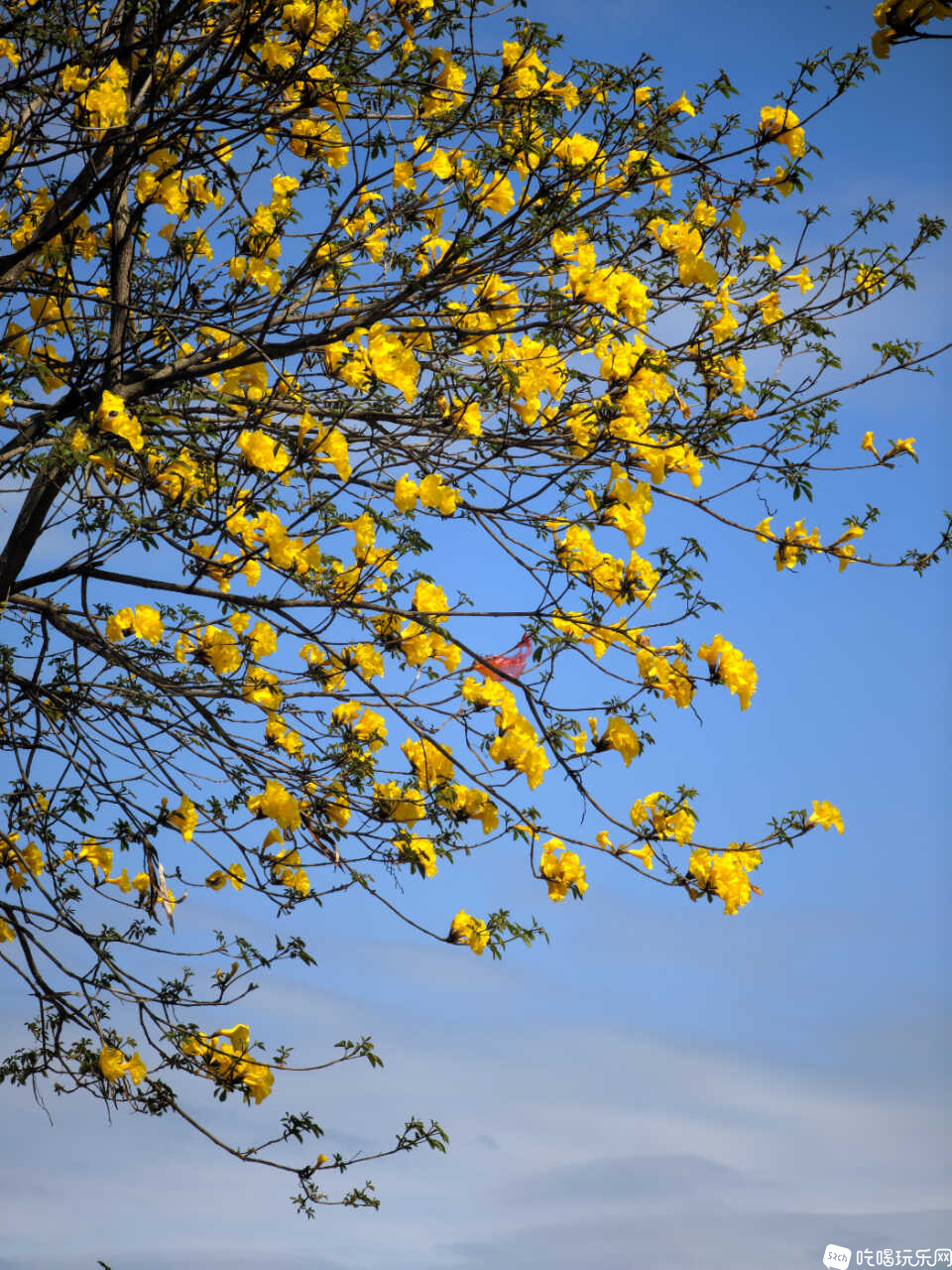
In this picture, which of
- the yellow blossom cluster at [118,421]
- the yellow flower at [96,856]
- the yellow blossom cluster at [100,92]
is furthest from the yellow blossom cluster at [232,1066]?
the yellow blossom cluster at [100,92]

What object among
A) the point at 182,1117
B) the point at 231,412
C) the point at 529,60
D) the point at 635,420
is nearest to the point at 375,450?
the point at 231,412

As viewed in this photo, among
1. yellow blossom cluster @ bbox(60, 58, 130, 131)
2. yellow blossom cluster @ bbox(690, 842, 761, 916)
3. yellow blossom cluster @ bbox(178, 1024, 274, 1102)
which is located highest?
yellow blossom cluster @ bbox(60, 58, 130, 131)

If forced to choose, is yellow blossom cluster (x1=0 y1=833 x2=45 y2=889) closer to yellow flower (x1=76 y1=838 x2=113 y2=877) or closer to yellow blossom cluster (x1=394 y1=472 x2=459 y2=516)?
yellow flower (x1=76 y1=838 x2=113 y2=877)

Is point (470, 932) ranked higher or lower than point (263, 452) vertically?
lower

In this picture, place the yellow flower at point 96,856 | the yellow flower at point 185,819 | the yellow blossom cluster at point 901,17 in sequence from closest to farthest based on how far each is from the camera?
the yellow blossom cluster at point 901,17, the yellow flower at point 185,819, the yellow flower at point 96,856

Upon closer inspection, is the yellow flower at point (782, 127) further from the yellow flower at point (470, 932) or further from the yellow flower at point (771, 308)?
the yellow flower at point (470, 932)

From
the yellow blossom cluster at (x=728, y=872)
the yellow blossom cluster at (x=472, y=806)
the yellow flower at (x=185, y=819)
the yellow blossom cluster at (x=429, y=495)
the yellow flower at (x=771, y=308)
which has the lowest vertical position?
the yellow blossom cluster at (x=728, y=872)

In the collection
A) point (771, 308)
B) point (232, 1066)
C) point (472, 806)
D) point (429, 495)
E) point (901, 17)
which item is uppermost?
point (771, 308)

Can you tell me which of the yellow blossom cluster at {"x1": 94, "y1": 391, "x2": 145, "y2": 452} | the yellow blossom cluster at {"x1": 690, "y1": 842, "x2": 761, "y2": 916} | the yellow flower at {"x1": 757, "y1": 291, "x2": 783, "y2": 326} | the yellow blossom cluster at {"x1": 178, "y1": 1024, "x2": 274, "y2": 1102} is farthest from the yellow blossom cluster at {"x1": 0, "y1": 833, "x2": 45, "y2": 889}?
the yellow flower at {"x1": 757, "y1": 291, "x2": 783, "y2": 326}

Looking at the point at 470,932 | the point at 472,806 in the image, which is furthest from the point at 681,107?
the point at 470,932

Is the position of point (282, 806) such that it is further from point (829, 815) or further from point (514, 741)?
point (829, 815)

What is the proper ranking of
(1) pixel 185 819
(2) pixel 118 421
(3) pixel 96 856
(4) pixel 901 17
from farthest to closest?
(3) pixel 96 856 < (1) pixel 185 819 < (2) pixel 118 421 < (4) pixel 901 17

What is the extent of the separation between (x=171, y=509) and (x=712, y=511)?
1751 mm

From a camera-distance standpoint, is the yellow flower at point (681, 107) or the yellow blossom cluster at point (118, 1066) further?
the yellow blossom cluster at point (118, 1066)
